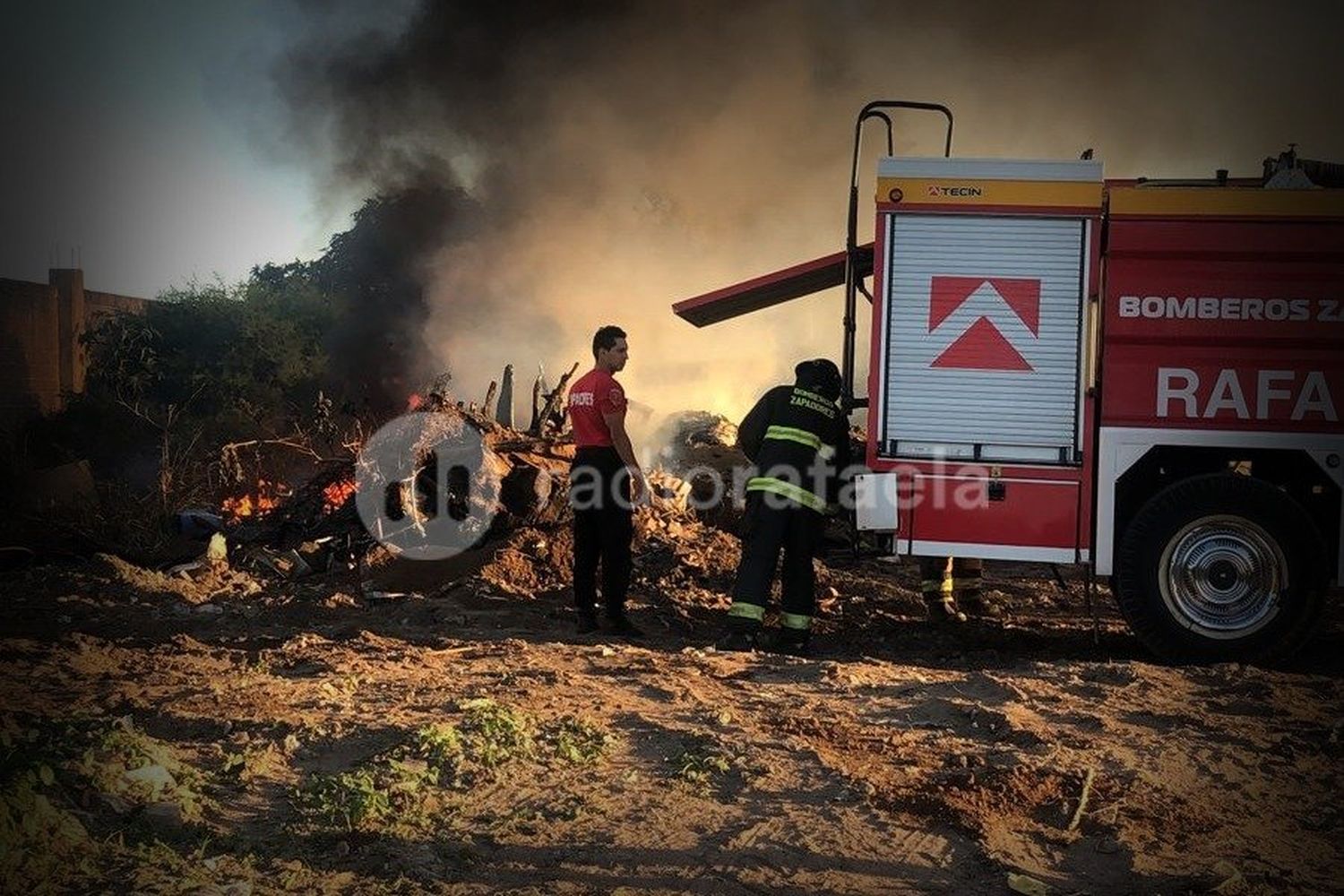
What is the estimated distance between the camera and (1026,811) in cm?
385

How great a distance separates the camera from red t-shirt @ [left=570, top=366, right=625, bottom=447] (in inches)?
273

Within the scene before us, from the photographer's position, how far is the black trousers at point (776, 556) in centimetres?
650

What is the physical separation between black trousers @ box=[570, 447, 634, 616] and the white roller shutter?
167cm

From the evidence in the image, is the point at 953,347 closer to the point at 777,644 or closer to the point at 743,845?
the point at 777,644

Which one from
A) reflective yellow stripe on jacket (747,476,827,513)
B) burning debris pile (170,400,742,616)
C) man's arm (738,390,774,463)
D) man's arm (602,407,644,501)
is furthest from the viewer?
burning debris pile (170,400,742,616)

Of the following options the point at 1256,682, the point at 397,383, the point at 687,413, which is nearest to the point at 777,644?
the point at 1256,682

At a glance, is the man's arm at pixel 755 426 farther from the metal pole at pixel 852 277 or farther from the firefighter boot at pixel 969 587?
the firefighter boot at pixel 969 587

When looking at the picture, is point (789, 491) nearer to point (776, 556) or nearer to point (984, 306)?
point (776, 556)

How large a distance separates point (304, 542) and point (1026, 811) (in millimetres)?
7241

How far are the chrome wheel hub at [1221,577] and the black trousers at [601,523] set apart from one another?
10.1ft

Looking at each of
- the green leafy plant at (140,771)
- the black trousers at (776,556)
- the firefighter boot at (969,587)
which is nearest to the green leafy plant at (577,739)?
the green leafy plant at (140,771)

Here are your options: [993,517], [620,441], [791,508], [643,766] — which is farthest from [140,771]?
[993,517]

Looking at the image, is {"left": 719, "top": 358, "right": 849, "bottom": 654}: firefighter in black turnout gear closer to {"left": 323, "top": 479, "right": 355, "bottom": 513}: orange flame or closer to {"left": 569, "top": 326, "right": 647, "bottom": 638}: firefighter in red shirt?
{"left": 569, "top": 326, "right": 647, "bottom": 638}: firefighter in red shirt

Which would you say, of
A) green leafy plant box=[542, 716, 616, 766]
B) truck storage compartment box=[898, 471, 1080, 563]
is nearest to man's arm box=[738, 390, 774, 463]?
truck storage compartment box=[898, 471, 1080, 563]
